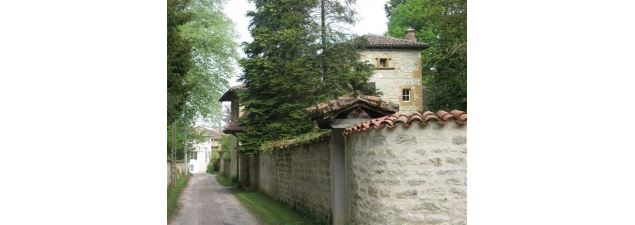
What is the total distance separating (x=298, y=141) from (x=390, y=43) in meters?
2.44

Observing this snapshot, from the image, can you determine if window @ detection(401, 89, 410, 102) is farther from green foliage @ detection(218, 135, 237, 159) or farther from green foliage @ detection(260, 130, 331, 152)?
green foliage @ detection(218, 135, 237, 159)

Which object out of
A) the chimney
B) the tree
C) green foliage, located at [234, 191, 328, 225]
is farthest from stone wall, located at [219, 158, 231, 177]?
the chimney

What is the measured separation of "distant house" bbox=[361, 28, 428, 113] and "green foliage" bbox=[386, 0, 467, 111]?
24 centimetres

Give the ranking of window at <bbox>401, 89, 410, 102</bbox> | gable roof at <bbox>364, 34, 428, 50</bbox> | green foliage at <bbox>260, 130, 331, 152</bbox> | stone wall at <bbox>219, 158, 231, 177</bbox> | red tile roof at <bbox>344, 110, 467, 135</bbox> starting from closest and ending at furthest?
red tile roof at <bbox>344, 110, 467, 135</bbox> → green foliage at <bbox>260, 130, 331, 152</bbox> → window at <bbox>401, 89, 410, 102</bbox> → gable roof at <bbox>364, 34, 428, 50</bbox> → stone wall at <bbox>219, 158, 231, 177</bbox>

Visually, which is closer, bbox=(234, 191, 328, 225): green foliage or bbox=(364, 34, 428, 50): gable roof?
bbox=(234, 191, 328, 225): green foliage

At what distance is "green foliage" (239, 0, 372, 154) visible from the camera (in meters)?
14.0

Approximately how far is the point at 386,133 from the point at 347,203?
1.70 metres

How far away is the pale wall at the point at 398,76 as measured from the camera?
407 inches

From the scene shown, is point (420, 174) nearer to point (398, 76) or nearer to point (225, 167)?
point (398, 76)
